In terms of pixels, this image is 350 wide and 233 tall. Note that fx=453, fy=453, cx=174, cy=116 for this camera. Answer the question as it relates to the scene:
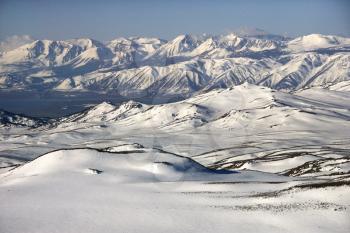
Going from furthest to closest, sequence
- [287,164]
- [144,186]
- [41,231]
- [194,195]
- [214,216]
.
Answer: [287,164], [144,186], [194,195], [214,216], [41,231]

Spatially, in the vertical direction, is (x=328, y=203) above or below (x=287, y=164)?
above

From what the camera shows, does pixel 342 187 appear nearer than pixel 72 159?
Yes

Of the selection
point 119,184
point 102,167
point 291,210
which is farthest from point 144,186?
point 291,210

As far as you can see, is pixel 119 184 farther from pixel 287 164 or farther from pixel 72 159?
pixel 287 164

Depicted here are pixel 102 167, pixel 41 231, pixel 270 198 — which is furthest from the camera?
pixel 102 167

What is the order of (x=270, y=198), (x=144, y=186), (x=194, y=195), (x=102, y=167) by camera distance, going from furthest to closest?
(x=102, y=167), (x=144, y=186), (x=194, y=195), (x=270, y=198)

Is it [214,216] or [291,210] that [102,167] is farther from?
[291,210]

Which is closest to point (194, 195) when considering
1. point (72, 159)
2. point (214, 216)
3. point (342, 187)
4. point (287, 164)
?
point (214, 216)

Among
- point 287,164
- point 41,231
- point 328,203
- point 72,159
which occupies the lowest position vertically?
point 287,164

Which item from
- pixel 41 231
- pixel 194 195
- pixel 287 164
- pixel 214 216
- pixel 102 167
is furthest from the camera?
pixel 287 164
